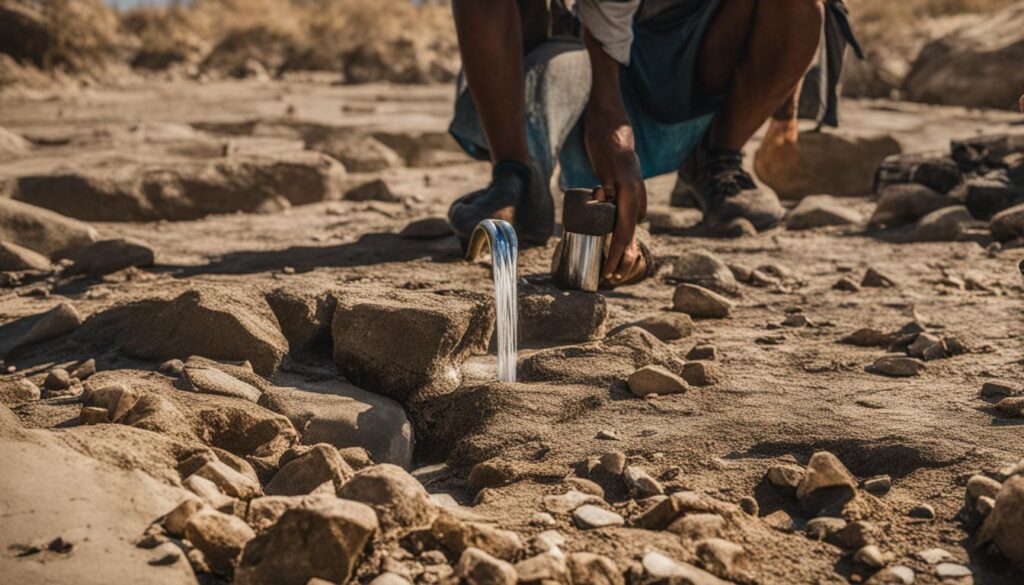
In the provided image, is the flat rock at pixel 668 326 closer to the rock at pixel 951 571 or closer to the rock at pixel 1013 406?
the rock at pixel 1013 406

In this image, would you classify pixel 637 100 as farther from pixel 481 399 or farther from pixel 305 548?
pixel 305 548

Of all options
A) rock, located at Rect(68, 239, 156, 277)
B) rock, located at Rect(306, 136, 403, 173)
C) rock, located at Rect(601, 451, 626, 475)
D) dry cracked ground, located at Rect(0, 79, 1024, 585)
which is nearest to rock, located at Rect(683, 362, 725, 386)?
dry cracked ground, located at Rect(0, 79, 1024, 585)

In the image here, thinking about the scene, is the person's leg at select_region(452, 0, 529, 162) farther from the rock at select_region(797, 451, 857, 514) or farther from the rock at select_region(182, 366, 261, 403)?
the rock at select_region(797, 451, 857, 514)

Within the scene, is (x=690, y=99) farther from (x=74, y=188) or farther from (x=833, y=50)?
(x=74, y=188)

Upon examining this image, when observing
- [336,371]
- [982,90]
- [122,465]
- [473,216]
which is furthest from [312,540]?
[982,90]

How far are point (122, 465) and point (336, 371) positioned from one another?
2.37ft

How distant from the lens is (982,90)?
7980 mm

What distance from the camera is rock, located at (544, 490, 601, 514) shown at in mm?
1638

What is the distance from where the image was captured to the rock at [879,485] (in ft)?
5.63

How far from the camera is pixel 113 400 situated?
1.86 metres

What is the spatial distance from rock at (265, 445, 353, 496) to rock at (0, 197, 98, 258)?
1.81m

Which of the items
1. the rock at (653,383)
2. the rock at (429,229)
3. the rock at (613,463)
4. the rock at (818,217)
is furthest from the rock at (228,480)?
the rock at (818,217)

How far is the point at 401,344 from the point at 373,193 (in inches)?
84.0

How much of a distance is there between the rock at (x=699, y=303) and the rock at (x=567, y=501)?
3.59ft
